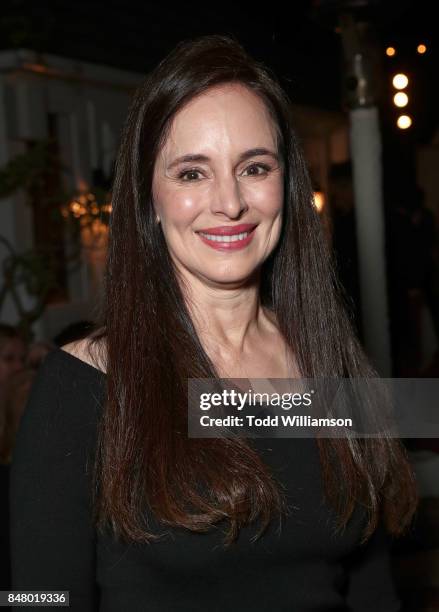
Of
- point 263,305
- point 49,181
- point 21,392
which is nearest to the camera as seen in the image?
point 263,305

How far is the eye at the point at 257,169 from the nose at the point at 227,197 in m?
0.03

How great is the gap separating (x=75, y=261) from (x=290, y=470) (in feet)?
14.3

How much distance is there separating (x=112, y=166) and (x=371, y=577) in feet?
14.9

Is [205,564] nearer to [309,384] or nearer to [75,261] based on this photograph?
[309,384]

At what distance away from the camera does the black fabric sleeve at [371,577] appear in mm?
1488

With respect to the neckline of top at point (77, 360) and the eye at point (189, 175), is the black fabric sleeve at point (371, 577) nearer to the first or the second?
the neckline of top at point (77, 360)

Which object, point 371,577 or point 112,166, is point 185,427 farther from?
point 112,166

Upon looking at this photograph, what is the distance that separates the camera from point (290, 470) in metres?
1.38

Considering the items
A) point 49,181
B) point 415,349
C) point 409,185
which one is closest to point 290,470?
point 49,181

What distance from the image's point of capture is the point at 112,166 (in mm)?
5746

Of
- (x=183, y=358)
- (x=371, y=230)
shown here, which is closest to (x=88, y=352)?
(x=183, y=358)

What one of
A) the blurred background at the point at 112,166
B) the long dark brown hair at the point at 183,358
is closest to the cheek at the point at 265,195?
the long dark brown hair at the point at 183,358

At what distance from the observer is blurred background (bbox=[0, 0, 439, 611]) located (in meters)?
3.03

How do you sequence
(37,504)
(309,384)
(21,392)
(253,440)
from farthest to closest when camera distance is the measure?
(21,392)
(309,384)
(253,440)
(37,504)
